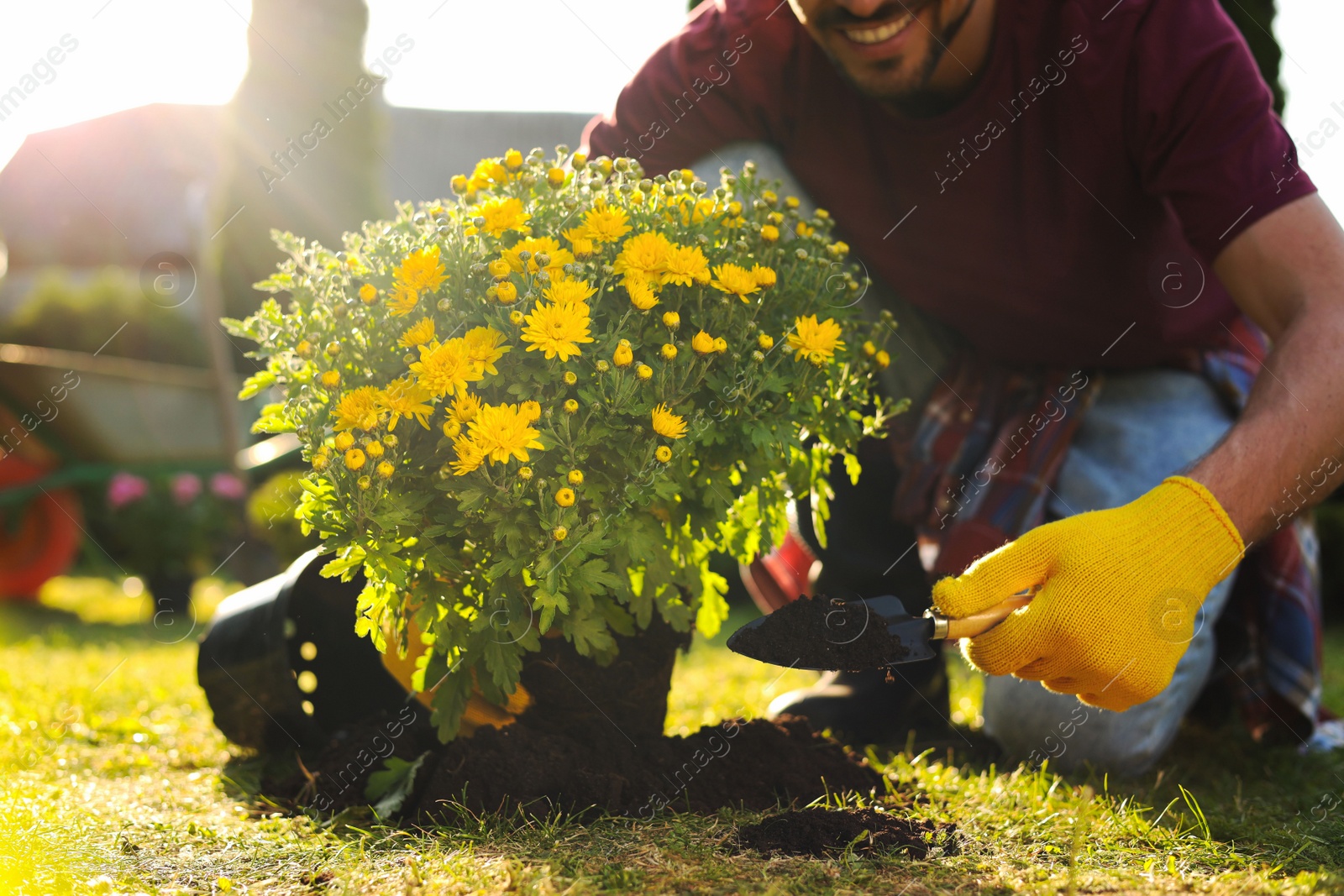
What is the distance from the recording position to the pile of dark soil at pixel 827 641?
1448 millimetres

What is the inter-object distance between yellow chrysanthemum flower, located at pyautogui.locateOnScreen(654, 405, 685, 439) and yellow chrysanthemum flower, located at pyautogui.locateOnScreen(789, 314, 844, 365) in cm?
25

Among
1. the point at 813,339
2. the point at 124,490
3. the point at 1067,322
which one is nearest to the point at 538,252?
the point at 813,339

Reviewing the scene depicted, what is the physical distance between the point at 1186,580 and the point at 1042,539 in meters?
0.23

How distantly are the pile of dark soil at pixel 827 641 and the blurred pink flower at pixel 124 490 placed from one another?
187 inches

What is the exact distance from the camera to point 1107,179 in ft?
6.93

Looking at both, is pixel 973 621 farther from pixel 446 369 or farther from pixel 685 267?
pixel 446 369

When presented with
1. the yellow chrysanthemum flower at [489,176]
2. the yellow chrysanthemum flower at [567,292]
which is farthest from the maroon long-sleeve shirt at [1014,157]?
the yellow chrysanthemum flower at [567,292]

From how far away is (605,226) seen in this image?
153 cm

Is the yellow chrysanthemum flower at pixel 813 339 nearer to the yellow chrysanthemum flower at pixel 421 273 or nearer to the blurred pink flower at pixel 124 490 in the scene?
the yellow chrysanthemum flower at pixel 421 273

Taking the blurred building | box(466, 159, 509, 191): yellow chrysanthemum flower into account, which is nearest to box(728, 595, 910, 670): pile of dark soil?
box(466, 159, 509, 191): yellow chrysanthemum flower

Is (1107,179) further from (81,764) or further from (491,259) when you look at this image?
(81,764)

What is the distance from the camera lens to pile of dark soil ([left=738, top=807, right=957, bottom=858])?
1456 millimetres

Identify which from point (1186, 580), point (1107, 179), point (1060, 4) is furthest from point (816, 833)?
point (1060, 4)

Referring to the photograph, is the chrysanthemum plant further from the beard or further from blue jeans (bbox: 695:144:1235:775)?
blue jeans (bbox: 695:144:1235:775)
